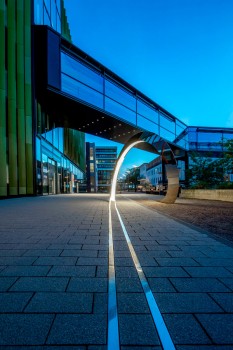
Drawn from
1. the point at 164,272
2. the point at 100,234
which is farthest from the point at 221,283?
the point at 100,234

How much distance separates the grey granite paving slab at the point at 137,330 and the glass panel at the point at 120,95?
1308 inches

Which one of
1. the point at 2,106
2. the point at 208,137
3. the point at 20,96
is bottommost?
the point at 2,106

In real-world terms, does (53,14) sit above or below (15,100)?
above

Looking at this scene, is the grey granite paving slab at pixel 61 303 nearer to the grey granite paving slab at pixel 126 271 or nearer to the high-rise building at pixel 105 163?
the grey granite paving slab at pixel 126 271

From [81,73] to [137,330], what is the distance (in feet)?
103

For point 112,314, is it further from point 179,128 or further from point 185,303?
point 179,128

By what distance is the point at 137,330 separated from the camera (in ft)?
7.29

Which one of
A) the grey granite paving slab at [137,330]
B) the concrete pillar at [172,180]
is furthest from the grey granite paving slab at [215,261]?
the concrete pillar at [172,180]

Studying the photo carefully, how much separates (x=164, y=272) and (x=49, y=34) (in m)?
28.7

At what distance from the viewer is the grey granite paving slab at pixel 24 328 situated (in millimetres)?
2062

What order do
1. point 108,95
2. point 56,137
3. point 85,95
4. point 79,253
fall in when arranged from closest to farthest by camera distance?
point 79,253 < point 85,95 < point 108,95 < point 56,137

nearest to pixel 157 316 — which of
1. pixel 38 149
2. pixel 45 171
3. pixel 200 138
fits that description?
pixel 38 149

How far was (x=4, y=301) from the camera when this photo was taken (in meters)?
2.77

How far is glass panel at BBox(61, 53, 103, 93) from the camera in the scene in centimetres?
2795
